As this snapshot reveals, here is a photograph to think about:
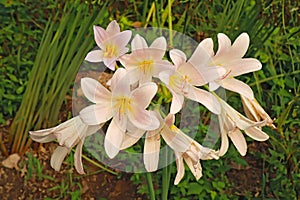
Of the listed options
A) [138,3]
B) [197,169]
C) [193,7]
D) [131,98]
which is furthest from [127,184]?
[131,98]

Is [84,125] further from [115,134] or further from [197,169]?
[197,169]

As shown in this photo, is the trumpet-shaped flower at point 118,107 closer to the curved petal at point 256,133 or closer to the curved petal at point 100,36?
the curved petal at point 100,36

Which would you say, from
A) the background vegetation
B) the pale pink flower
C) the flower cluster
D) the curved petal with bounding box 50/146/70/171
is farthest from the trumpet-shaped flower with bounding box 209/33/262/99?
the background vegetation

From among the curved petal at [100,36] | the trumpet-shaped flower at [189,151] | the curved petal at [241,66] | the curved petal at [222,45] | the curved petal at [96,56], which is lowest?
the trumpet-shaped flower at [189,151]

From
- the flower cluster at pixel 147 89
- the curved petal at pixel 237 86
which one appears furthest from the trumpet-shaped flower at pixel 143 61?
the curved petal at pixel 237 86

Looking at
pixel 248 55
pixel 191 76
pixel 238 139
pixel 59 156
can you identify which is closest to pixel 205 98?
pixel 191 76

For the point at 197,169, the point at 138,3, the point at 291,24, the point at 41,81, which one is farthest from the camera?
the point at 138,3

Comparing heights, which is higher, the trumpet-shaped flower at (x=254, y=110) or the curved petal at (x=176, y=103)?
the curved petal at (x=176, y=103)

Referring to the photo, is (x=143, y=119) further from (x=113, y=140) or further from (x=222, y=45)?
(x=222, y=45)
